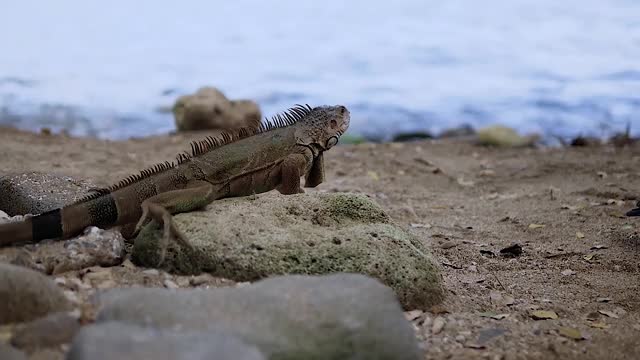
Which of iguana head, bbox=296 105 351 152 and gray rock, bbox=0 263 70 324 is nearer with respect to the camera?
gray rock, bbox=0 263 70 324

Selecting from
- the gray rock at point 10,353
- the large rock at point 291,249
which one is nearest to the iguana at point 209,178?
the large rock at point 291,249

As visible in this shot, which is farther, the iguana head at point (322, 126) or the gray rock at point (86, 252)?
the iguana head at point (322, 126)

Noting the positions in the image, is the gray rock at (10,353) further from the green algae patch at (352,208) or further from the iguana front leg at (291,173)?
the iguana front leg at (291,173)

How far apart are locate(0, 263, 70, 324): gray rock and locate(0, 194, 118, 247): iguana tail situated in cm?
67

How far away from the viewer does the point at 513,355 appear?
10.0 ft

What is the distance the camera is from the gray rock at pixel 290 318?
251 cm

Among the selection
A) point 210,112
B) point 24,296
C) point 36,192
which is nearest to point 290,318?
point 24,296

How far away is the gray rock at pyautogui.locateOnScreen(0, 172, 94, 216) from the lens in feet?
13.9

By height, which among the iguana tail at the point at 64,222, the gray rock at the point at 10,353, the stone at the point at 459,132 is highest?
the iguana tail at the point at 64,222

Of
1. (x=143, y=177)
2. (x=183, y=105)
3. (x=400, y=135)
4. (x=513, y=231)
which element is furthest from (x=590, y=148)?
(x=143, y=177)

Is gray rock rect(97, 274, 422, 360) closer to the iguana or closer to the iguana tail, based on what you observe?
the iguana

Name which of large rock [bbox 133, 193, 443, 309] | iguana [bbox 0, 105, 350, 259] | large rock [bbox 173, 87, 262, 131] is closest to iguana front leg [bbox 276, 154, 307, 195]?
iguana [bbox 0, 105, 350, 259]

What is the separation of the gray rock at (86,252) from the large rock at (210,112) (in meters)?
6.67

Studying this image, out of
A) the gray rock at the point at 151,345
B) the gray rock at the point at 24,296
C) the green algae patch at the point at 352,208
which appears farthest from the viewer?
the green algae patch at the point at 352,208
